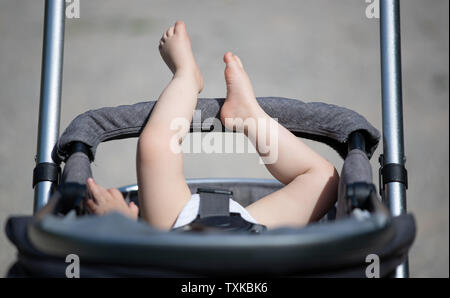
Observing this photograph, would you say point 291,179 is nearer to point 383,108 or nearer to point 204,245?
point 383,108

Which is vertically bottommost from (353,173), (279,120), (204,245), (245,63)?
(204,245)

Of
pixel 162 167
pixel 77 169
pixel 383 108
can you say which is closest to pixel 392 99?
pixel 383 108

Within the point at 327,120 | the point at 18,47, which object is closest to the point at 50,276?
the point at 327,120

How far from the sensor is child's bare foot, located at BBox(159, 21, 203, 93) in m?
0.98

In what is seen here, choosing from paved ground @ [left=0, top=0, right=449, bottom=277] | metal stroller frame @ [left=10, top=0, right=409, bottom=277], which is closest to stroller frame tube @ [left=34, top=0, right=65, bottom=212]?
metal stroller frame @ [left=10, top=0, right=409, bottom=277]

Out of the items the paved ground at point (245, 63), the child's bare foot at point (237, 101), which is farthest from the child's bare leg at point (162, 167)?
the paved ground at point (245, 63)

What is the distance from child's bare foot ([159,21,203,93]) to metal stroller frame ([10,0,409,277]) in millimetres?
184

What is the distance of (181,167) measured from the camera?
2.83 feet

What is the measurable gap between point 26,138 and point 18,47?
437mm

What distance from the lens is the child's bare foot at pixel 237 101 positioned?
0.96 m

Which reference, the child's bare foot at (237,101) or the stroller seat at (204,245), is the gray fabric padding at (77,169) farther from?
the child's bare foot at (237,101)

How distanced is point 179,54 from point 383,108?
1.18 feet

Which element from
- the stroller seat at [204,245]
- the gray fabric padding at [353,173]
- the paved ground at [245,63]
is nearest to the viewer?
the stroller seat at [204,245]

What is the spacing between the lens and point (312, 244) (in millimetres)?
498
